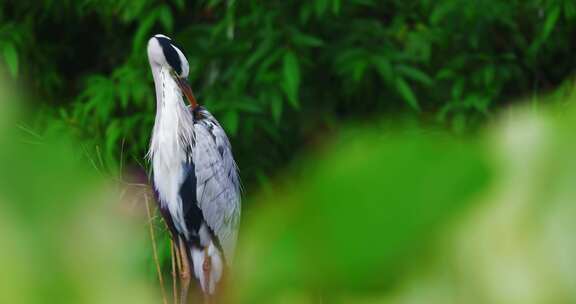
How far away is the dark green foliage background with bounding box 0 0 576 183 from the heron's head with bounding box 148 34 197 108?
464mm

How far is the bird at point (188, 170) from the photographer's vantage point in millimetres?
1253

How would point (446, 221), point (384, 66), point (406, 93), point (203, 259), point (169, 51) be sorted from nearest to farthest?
point (446, 221) → point (169, 51) → point (203, 259) → point (406, 93) → point (384, 66)

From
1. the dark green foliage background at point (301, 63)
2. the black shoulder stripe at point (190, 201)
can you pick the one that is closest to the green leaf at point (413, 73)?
the dark green foliage background at point (301, 63)

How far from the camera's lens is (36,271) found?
0.11m

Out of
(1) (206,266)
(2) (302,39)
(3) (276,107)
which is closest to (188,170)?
(1) (206,266)

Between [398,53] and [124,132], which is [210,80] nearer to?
[124,132]

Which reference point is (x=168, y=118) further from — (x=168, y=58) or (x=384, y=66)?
(x=384, y=66)

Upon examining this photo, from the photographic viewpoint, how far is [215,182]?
133cm

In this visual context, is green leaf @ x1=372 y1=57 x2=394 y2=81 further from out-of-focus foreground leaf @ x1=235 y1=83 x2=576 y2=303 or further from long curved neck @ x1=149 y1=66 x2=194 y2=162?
out-of-focus foreground leaf @ x1=235 y1=83 x2=576 y2=303

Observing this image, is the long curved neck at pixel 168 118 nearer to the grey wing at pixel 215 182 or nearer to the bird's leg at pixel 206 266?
the grey wing at pixel 215 182

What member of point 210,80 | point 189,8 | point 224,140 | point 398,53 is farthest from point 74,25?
point 224,140

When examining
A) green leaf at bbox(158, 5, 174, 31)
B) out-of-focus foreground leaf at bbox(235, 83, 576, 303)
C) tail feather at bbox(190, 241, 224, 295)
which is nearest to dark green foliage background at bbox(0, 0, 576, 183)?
green leaf at bbox(158, 5, 174, 31)

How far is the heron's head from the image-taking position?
4.07 feet

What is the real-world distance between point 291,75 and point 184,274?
623 mm
